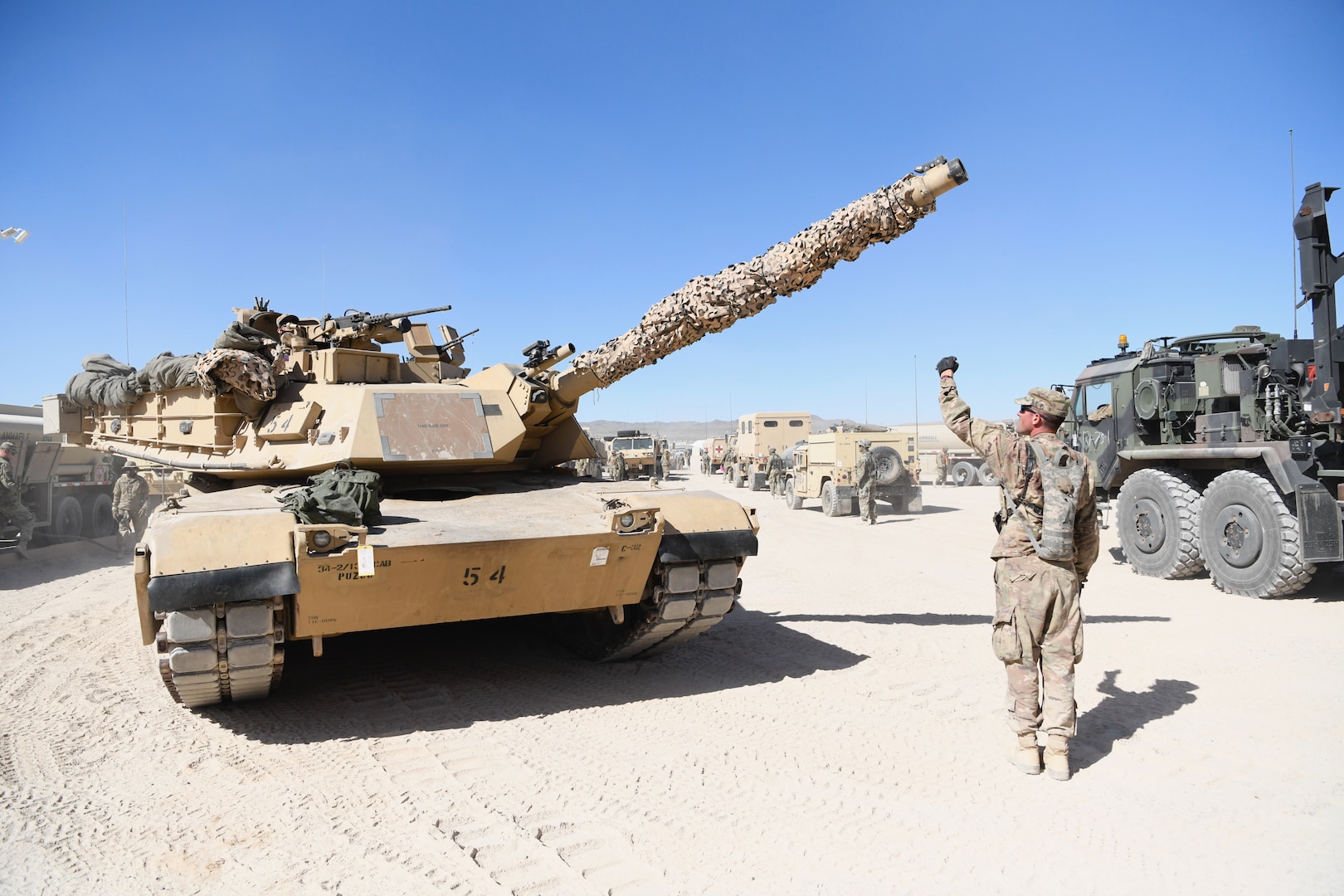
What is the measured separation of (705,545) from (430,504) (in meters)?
2.01

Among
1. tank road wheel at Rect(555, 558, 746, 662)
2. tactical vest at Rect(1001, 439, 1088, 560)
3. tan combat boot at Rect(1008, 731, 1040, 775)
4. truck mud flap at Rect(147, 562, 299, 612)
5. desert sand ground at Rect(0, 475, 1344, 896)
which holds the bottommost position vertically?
desert sand ground at Rect(0, 475, 1344, 896)

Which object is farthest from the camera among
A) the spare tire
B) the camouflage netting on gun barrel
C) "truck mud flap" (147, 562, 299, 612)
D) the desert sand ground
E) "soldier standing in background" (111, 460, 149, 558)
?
the spare tire

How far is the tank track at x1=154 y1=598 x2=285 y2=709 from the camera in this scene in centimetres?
445

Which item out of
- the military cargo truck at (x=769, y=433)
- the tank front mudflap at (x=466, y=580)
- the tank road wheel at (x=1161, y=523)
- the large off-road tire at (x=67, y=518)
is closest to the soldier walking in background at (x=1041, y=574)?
the tank front mudflap at (x=466, y=580)

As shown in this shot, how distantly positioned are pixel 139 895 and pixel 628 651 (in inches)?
141

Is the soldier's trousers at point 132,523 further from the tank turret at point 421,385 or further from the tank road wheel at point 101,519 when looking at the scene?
the tank turret at point 421,385

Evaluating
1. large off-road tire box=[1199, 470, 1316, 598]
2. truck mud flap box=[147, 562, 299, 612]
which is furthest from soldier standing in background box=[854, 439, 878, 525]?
truck mud flap box=[147, 562, 299, 612]

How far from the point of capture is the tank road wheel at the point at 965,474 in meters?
31.0

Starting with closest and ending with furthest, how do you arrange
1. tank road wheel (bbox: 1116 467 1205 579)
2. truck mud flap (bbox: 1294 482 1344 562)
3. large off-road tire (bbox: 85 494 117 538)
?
truck mud flap (bbox: 1294 482 1344 562) → tank road wheel (bbox: 1116 467 1205 579) → large off-road tire (bbox: 85 494 117 538)

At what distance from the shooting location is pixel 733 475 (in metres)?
33.1

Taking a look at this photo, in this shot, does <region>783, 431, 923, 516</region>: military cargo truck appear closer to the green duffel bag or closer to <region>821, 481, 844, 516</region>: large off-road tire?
<region>821, 481, 844, 516</region>: large off-road tire

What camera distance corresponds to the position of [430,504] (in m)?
6.09

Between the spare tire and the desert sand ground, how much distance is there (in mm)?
10775

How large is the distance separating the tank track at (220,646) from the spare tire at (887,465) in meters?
15.2
